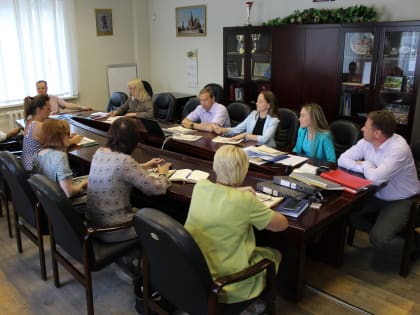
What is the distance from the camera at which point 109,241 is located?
2.24m

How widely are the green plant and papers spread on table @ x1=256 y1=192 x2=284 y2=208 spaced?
2846 millimetres

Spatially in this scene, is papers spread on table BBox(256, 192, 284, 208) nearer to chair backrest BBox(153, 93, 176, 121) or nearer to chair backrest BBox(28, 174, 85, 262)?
chair backrest BBox(28, 174, 85, 262)

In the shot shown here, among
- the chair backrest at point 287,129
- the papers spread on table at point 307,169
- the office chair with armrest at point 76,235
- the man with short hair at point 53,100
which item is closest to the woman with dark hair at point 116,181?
the office chair with armrest at point 76,235

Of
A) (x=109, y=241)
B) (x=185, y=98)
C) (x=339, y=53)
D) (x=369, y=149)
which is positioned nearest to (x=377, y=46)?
(x=339, y=53)

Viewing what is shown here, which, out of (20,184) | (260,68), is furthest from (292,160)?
(260,68)

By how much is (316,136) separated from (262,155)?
0.48 metres

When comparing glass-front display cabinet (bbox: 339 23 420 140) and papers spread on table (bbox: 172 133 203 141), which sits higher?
glass-front display cabinet (bbox: 339 23 420 140)

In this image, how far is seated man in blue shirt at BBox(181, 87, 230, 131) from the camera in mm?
4137

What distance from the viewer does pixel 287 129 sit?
400cm

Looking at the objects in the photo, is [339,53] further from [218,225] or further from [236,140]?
[218,225]

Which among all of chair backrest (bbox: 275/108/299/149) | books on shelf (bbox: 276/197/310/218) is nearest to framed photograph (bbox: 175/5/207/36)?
chair backrest (bbox: 275/108/299/149)

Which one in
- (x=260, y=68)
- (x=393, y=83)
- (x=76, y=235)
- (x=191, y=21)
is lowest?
(x=76, y=235)

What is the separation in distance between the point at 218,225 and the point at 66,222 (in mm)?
825

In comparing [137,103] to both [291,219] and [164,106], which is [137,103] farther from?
[291,219]
